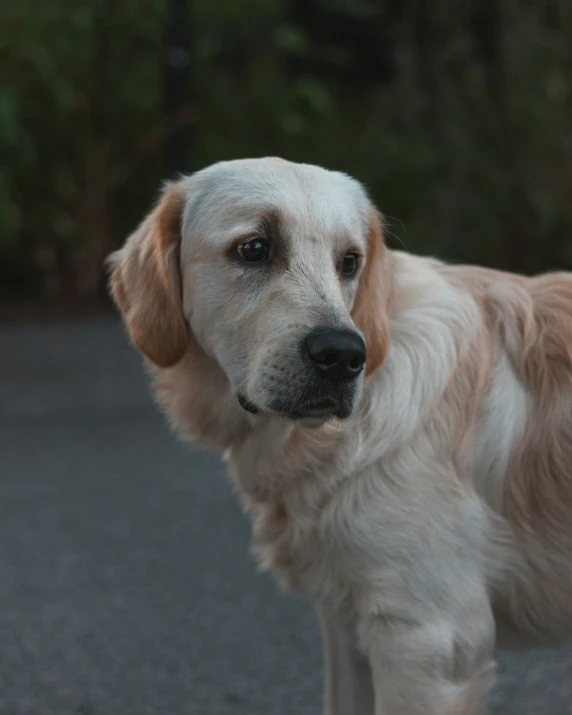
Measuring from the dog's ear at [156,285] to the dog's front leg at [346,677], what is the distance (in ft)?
2.81

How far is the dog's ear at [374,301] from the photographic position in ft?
9.44

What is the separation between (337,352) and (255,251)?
1.27ft

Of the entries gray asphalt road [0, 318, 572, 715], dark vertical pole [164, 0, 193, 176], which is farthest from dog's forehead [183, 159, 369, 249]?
dark vertical pole [164, 0, 193, 176]

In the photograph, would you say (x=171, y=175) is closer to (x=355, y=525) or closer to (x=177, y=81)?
(x=177, y=81)

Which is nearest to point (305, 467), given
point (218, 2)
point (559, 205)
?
point (559, 205)

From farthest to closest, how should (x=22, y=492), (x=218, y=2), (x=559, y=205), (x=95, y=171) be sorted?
1. (x=218, y=2)
2. (x=95, y=171)
3. (x=559, y=205)
4. (x=22, y=492)

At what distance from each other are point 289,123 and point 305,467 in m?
7.45

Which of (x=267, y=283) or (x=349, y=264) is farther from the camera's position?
(x=349, y=264)

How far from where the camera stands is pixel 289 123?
9969mm

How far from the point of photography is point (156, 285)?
302 cm

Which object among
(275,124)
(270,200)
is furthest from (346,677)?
(275,124)

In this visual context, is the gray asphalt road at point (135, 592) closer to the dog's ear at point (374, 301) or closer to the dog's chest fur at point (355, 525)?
the dog's chest fur at point (355, 525)

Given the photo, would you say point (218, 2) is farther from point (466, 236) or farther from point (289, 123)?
point (466, 236)

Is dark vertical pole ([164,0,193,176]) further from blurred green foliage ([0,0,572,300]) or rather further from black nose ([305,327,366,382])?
black nose ([305,327,366,382])
